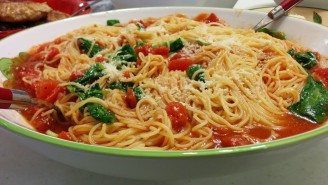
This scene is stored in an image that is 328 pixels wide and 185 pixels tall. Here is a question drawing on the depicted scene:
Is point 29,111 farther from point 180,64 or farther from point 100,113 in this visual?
point 180,64

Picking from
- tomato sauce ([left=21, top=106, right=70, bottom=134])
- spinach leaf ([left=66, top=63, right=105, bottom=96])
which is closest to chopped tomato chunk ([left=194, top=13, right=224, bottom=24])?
spinach leaf ([left=66, top=63, right=105, bottom=96])

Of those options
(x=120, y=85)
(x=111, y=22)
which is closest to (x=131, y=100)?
(x=120, y=85)

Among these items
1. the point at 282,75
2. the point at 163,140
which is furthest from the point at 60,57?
the point at 282,75

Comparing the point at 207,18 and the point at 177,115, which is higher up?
the point at 207,18

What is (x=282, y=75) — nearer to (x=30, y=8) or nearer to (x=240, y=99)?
(x=240, y=99)

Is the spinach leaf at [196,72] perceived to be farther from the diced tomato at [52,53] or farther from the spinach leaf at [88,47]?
the diced tomato at [52,53]

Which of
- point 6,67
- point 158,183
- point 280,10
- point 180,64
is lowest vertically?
point 158,183

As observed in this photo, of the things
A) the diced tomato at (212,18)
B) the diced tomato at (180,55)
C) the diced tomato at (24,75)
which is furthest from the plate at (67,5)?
the diced tomato at (180,55)
